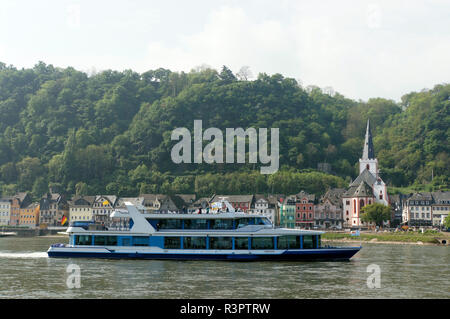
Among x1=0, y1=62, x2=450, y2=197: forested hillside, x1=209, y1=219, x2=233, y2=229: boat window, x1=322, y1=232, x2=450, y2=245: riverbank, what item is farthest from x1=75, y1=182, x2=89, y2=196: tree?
x1=209, y1=219, x2=233, y2=229: boat window

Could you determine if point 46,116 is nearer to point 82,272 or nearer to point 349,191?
point 349,191

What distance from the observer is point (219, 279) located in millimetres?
39625

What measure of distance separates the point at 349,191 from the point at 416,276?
9434 cm

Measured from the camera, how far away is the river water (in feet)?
112

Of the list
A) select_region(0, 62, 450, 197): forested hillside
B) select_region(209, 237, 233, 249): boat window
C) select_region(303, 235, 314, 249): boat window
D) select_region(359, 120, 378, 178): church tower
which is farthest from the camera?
select_region(0, 62, 450, 197): forested hillside

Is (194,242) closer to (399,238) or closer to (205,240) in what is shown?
(205,240)

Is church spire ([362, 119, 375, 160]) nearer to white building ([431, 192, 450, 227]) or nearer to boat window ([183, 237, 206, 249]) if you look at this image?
white building ([431, 192, 450, 227])

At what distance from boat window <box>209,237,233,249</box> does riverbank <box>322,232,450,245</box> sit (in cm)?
4383

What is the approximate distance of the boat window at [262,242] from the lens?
167 ft

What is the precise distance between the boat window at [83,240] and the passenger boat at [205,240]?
1.00 feet

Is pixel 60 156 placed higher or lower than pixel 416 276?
higher
